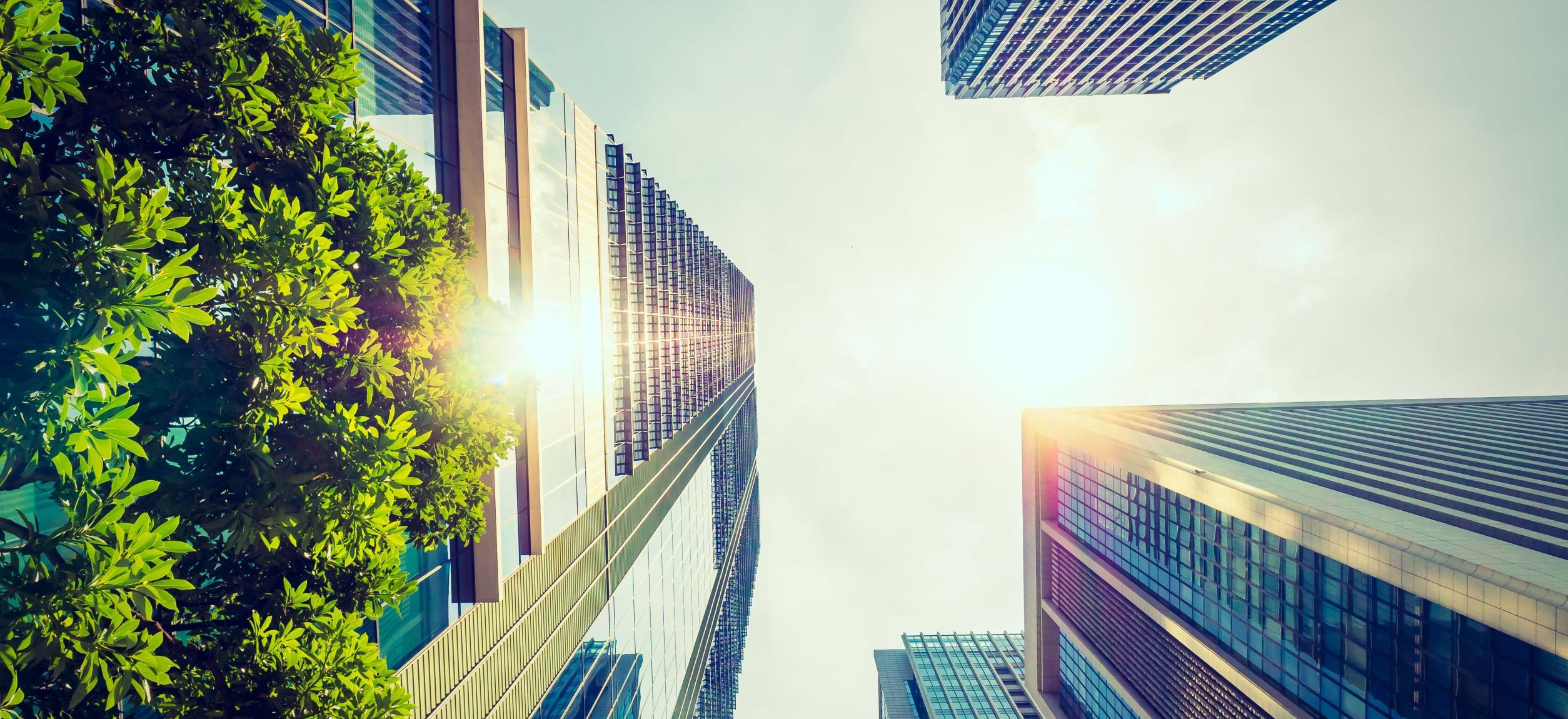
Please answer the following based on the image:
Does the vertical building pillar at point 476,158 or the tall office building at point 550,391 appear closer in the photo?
the tall office building at point 550,391

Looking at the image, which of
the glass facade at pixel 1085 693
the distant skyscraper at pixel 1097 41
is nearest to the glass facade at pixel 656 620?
the glass facade at pixel 1085 693

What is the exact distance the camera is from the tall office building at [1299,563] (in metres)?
19.5

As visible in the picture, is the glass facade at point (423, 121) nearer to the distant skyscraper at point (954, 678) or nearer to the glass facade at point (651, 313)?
the glass facade at point (651, 313)

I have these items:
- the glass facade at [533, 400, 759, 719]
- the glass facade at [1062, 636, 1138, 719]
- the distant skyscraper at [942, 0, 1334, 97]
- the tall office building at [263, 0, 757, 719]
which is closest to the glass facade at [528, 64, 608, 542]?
the tall office building at [263, 0, 757, 719]

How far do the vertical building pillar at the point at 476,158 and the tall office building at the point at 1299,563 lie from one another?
31714 millimetres

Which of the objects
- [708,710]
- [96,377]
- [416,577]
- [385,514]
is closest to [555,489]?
[416,577]

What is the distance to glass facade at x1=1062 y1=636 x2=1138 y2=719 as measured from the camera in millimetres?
44500

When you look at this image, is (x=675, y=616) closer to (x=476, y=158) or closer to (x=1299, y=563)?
(x=476, y=158)

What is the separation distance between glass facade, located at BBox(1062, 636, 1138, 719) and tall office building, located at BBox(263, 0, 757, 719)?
34.7 m

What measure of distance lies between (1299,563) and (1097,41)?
7110 cm

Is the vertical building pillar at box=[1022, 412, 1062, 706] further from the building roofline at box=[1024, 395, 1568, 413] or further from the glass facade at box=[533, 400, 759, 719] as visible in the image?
the glass facade at box=[533, 400, 759, 719]

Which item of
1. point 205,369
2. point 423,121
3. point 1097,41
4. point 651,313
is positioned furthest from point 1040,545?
point 1097,41

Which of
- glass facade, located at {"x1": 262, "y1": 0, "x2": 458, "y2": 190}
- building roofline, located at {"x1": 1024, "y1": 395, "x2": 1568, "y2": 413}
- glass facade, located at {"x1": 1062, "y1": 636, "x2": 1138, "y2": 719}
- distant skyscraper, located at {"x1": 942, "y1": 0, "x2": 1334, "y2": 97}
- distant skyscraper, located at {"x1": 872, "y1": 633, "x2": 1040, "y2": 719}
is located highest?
distant skyscraper, located at {"x1": 942, "y1": 0, "x2": 1334, "y2": 97}

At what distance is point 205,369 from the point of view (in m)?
6.99
